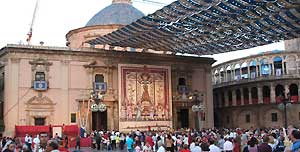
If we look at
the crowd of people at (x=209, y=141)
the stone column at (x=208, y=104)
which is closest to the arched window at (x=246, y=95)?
the stone column at (x=208, y=104)

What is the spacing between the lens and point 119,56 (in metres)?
39.2

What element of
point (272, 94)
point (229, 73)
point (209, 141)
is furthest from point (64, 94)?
point (229, 73)

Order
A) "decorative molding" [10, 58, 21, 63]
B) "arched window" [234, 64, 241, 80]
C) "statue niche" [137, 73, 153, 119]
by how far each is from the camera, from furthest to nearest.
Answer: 1. "arched window" [234, 64, 241, 80]
2. "statue niche" [137, 73, 153, 119]
3. "decorative molding" [10, 58, 21, 63]

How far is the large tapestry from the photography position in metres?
38.2

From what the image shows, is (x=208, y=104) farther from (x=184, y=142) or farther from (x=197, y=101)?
(x=184, y=142)

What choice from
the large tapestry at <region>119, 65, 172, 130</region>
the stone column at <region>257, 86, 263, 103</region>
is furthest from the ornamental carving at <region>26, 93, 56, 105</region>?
the stone column at <region>257, 86, 263, 103</region>

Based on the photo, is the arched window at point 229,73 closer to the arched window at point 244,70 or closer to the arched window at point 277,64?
the arched window at point 244,70

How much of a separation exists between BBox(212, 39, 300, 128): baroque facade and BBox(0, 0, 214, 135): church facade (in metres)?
9.98

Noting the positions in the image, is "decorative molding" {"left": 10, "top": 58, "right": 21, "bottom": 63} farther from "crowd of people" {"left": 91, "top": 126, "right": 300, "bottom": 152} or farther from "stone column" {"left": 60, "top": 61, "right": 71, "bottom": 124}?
"crowd of people" {"left": 91, "top": 126, "right": 300, "bottom": 152}

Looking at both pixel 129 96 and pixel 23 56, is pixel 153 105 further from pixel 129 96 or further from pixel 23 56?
pixel 23 56

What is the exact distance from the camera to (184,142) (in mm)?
23453

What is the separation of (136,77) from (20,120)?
10.1 m

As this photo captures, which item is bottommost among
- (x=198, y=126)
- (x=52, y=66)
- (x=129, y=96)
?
(x=198, y=126)

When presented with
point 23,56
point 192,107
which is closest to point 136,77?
point 192,107
